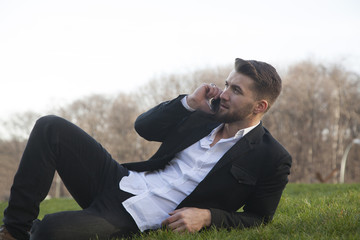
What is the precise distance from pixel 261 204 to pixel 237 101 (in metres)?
1.02

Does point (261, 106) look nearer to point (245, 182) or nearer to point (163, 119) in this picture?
point (245, 182)

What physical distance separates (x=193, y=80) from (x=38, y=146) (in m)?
36.9

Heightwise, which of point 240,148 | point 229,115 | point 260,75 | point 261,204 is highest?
point 260,75

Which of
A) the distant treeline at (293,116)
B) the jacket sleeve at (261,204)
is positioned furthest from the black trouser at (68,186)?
the distant treeline at (293,116)

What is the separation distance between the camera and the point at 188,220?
11.1 ft

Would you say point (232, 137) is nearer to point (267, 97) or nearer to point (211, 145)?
point (211, 145)

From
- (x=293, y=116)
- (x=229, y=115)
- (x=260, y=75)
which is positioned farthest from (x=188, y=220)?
(x=293, y=116)

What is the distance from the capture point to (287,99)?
129ft

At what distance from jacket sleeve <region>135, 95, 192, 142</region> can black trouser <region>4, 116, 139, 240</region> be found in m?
0.58

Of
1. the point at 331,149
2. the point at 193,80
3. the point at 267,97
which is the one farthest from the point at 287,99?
the point at 267,97

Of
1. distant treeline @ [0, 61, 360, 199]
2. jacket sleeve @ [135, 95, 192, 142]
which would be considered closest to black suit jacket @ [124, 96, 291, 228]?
jacket sleeve @ [135, 95, 192, 142]

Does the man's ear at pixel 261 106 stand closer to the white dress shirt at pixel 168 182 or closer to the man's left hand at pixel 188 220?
the white dress shirt at pixel 168 182

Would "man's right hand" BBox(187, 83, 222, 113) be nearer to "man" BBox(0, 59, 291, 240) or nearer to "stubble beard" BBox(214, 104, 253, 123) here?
"man" BBox(0, 59, 291, 240)

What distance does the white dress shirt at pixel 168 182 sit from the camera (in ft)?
11.8
